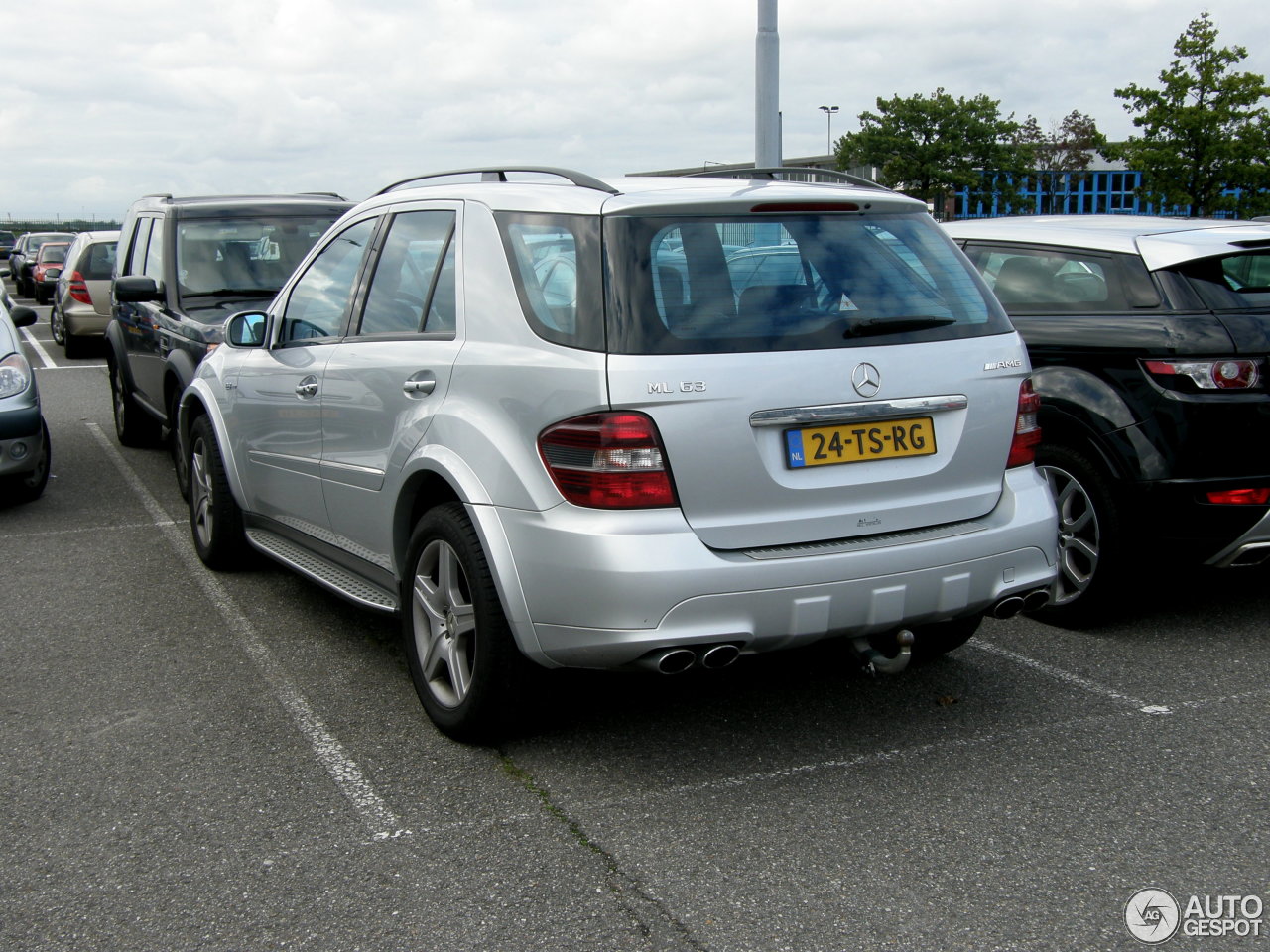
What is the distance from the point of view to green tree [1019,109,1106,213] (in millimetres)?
59969

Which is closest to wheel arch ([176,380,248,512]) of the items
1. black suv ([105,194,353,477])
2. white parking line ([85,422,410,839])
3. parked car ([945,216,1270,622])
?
white parking line ([85,422,410,839])

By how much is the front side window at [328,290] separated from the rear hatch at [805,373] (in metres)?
1.66

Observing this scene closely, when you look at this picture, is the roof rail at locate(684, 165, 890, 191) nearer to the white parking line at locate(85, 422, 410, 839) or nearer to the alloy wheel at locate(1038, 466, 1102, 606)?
the alloy wheel at locate(1038, 466, 1102, 606)

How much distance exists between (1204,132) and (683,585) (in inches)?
1386

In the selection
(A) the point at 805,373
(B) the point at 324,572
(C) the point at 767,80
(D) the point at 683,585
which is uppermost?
(C) the point at 767,80

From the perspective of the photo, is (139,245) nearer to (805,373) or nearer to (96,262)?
(805,373)

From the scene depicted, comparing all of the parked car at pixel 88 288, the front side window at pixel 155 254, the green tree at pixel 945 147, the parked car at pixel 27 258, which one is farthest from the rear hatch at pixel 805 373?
the green tree at pixel 945 147

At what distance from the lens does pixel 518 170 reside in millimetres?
4375

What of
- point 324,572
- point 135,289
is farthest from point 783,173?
point 135,289

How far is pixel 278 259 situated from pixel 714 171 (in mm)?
4869

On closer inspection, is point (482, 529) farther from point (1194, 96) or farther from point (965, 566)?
point (1194, 96)

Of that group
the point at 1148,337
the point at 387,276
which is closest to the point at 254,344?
the point at 387,276

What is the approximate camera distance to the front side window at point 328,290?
16.3 ft

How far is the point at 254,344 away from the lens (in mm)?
5555
